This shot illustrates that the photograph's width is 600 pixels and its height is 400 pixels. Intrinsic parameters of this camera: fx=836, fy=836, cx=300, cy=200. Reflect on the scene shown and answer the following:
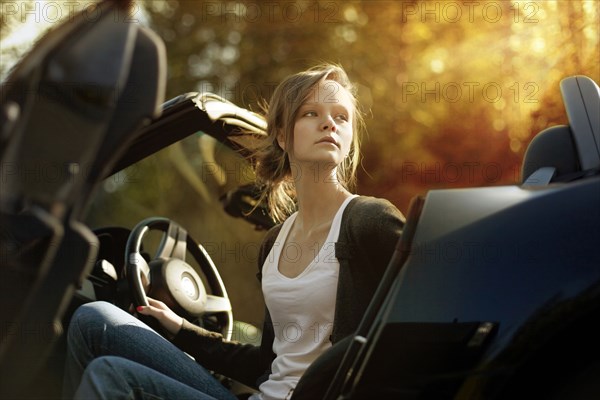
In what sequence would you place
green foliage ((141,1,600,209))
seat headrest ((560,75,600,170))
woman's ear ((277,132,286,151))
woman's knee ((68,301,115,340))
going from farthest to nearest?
1. green foliage ((141,1,600,209))
2. woman's ear ((277,132,286,151))
3. woman's knee ((68,301,115,340))
4. seat headrest ((560,75,600,170))

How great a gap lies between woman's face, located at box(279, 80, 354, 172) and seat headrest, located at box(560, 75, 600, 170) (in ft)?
1.93

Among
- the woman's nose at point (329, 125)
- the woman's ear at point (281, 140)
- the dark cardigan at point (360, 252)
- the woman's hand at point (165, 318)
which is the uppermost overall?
the woman's nose at point (329, 125)

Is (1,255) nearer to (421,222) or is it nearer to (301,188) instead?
(421,222)

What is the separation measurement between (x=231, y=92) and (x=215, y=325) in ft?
24.4

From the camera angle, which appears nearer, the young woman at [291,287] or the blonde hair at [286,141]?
the young woman at [291,287]

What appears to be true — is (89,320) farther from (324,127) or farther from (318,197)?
(324,127)

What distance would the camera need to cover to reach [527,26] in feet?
26.1

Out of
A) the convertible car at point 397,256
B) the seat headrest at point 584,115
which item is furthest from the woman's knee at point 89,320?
the seat headrest at point 584,115

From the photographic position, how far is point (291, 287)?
2.14 m

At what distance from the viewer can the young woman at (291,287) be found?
1.91m

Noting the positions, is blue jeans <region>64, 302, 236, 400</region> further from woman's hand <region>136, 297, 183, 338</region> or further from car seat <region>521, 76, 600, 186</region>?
car seat <region>521, 76, 600, 186</region>

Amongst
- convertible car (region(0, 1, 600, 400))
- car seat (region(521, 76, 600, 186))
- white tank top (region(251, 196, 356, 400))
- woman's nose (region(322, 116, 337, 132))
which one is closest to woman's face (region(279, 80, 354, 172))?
woman's nose (region(322, 116, 337, 132))

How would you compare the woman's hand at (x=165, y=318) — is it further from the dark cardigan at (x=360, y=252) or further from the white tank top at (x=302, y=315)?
the dark cardigan at (x=360, y=252)

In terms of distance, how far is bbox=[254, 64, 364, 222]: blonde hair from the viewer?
233 cm
